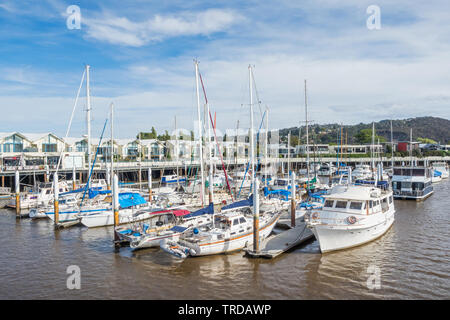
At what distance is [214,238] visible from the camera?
2098cm

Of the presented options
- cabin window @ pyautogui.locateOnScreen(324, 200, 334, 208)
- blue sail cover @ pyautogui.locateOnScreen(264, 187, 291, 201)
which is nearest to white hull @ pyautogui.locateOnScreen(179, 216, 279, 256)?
cabin window @ pyautogui.locateOnScreen(324, 200, 334, 208)

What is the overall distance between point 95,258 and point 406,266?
64.0ft

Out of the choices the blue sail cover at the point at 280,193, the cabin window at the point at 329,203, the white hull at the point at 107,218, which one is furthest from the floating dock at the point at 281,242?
the white hull at the point at 107,218

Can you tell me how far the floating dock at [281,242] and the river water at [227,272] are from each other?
0.42m

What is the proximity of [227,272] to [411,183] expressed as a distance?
36604 millimetres

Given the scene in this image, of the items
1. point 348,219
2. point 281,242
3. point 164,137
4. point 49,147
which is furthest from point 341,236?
point 164,137

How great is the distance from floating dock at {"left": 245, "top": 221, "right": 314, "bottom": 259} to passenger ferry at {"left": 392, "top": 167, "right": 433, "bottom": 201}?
2582 centimetres

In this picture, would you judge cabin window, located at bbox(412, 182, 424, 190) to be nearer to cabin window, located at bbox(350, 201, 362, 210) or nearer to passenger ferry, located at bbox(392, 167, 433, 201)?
passenger ferry, located at bbox(392, 167, 433, 201)

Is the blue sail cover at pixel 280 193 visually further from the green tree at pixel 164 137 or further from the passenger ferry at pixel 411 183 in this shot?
the green tree at pixel 164 137

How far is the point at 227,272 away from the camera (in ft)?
→ 62.2

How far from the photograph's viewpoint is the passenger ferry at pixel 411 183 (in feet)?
144

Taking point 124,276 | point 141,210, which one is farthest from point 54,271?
point 141,210

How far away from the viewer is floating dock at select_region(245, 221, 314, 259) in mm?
20766
